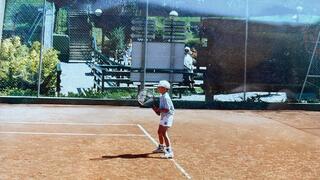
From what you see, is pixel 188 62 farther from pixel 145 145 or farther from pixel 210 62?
pixel 145 145

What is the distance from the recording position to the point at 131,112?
50.2 feet

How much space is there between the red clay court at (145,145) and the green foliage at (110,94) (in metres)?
1.39

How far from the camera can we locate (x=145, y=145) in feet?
31.9

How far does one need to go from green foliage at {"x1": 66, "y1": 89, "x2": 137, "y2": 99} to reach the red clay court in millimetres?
1390

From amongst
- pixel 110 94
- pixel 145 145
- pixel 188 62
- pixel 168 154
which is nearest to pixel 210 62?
pixel 188 62

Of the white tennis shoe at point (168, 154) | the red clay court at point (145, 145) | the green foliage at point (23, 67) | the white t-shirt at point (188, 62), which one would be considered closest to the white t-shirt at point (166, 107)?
the white tennis shoe at point (168, 154)

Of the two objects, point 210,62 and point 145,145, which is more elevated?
point 210,62

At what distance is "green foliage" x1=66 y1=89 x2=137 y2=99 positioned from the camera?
1708cm

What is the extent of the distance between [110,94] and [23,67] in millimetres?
3217

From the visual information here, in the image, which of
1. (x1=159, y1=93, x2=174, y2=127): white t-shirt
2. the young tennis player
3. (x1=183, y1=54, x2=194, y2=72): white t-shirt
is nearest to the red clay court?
the young tennis player

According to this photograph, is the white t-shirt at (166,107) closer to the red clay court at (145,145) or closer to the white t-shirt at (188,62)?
the red clay court at (145,145)

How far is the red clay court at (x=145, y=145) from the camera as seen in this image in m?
7.47

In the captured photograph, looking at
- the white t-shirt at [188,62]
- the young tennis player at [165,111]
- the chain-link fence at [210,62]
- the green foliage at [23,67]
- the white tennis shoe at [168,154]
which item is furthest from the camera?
the white t-shirt at [188,62]

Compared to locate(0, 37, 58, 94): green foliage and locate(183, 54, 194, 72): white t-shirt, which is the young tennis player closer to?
locate(0, 37, 58, 94): green foliage
